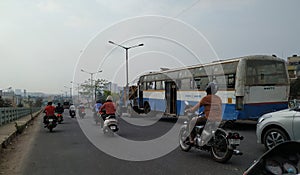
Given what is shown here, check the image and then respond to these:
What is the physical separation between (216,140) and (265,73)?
710 cm

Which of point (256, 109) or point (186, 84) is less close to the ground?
point (186, 84)

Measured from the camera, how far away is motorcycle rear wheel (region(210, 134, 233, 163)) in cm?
597

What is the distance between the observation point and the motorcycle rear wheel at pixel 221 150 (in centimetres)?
597

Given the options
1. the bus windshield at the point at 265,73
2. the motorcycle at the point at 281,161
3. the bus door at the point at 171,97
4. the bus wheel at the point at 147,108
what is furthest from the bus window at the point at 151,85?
the motorcycle at the point at 281,161

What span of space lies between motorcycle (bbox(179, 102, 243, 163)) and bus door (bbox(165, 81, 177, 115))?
9.41 metres

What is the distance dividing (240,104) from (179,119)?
20.5 ft

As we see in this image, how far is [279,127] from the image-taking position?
6.79m

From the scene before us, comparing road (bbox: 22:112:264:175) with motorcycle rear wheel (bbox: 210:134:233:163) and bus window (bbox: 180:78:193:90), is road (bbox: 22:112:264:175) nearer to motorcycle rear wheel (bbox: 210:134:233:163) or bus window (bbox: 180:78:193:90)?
motorcycle rear wheel (bbox: 210:134:233:163)

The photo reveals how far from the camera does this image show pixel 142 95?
829 inches

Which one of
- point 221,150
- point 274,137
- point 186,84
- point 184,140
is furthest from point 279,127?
point 186,84

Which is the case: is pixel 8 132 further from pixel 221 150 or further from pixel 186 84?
pixel 221 150

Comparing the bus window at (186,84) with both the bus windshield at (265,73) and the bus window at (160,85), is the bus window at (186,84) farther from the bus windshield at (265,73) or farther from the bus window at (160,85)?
the bus windshield at (265,73)

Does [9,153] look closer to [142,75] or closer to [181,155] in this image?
[181,155]

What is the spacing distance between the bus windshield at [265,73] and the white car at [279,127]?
513cm
